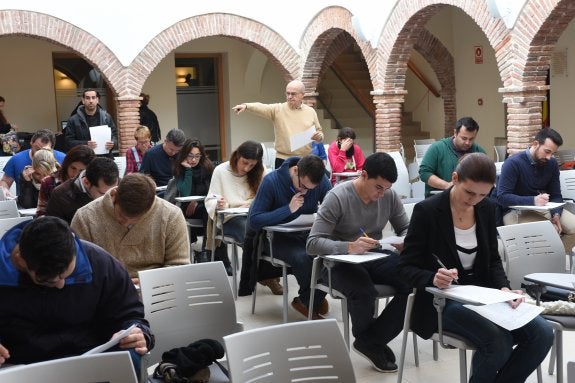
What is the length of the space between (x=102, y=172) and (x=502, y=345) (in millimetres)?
2643

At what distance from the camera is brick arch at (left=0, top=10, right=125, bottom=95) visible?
1381cm

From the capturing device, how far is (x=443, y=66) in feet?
57.6

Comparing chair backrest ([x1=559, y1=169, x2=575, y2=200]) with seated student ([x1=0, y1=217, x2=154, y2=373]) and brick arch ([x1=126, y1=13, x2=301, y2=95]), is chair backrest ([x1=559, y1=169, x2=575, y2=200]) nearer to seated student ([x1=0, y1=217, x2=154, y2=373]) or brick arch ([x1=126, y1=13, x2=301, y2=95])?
seated student ([x1=0, y1=217, x2=154, y2=373])

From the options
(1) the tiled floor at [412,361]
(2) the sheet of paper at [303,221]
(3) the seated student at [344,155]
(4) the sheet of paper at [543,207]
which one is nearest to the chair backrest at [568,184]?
(4) the sheet of paper at [543,207]

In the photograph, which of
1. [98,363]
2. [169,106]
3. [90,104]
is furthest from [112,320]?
[169,106]

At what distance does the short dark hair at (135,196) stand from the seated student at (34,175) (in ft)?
11.1

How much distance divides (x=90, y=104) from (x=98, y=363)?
8.52 meters

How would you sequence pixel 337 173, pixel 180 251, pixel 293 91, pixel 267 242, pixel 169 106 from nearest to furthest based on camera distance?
1. pixel 180 251
2. pixel 267 242
3. pixel 293 91
4. pixel 337 173
5. pixel 169 106

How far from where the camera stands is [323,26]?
50.2 ft

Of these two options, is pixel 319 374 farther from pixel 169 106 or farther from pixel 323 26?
pixel 169 106

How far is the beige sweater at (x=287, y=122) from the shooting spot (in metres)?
9.80

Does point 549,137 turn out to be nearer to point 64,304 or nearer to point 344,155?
point 344,155

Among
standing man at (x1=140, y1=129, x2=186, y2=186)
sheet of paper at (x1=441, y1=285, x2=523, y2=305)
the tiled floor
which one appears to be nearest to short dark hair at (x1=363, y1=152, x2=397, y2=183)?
sheet of paper at (x1=441, y1=285, x2=523, y2=305)

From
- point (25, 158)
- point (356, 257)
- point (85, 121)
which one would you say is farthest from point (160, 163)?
point (356, 257)
